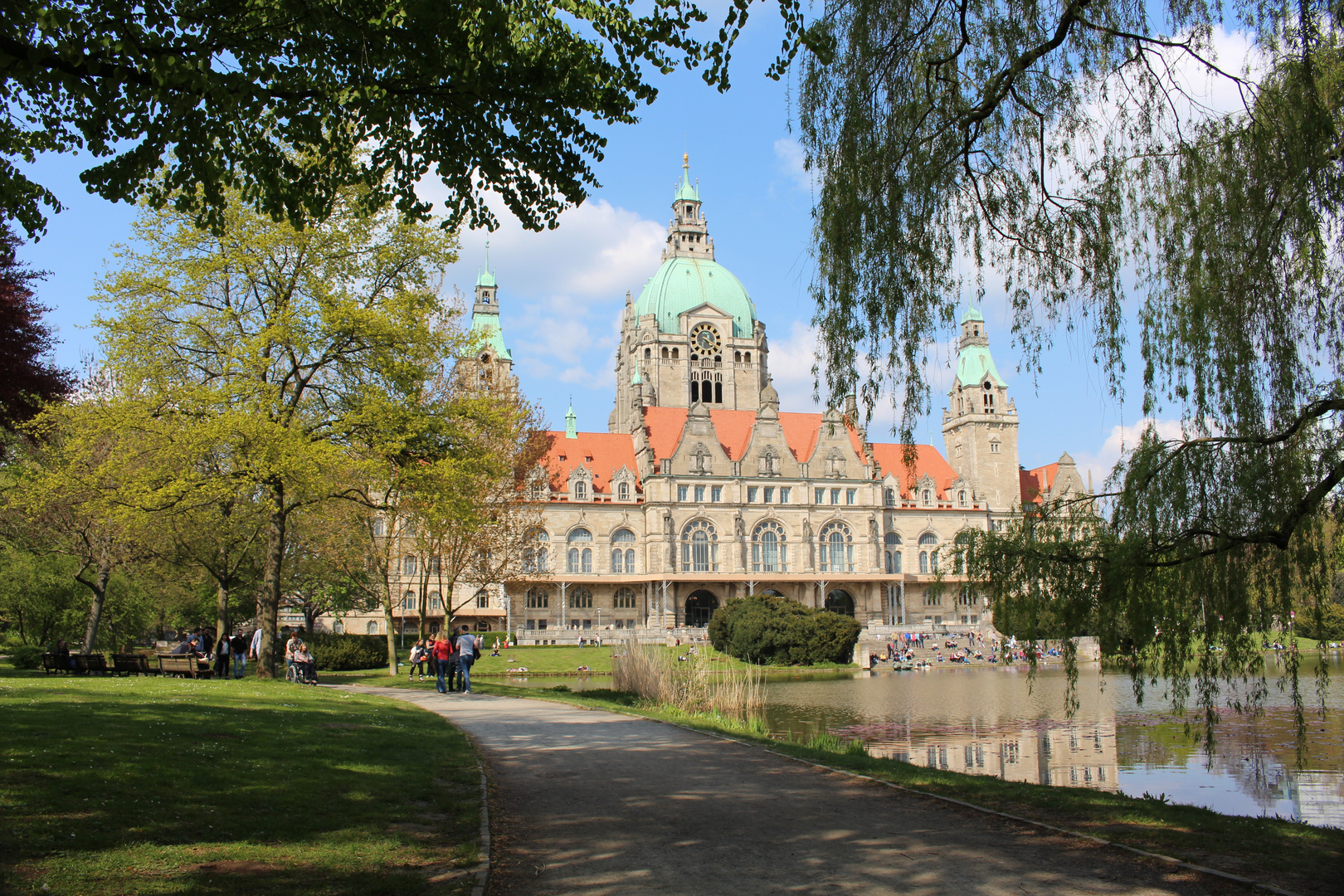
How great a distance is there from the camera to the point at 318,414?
23016 millimetres

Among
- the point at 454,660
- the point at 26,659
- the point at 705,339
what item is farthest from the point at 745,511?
the point at 26,659

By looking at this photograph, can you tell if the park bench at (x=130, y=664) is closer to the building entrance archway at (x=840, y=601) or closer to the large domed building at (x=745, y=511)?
the large domed building at (x=745, y=511)

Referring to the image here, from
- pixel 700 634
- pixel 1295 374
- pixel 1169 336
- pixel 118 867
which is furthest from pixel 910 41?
pixel 700 634

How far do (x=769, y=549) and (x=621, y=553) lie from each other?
10.4m

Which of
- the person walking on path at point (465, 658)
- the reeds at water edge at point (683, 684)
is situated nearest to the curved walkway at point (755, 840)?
the reeds at water edge at point (683, 684)

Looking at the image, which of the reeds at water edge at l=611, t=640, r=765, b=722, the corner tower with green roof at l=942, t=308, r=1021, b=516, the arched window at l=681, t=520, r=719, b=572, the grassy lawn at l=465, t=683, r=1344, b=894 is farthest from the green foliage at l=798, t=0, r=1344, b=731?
the corner tower with green roof at l=942, t=308, r=1021, b=516

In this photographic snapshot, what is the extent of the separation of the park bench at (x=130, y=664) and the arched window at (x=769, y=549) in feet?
157

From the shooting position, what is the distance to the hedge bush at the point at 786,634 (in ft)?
139

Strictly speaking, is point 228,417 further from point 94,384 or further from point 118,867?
point 94,384

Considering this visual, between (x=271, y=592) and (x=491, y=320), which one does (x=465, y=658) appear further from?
(x=491, y=320)

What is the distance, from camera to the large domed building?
65.8 meters

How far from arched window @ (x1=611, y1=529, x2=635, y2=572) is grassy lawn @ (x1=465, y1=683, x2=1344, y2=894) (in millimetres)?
54334

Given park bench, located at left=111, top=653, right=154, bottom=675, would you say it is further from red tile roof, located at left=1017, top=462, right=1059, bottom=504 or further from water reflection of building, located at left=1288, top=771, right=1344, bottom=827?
red tile roof, located at left=1017, top=462, right=1059, bottom=504

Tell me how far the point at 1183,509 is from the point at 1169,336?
1762 millimetres
